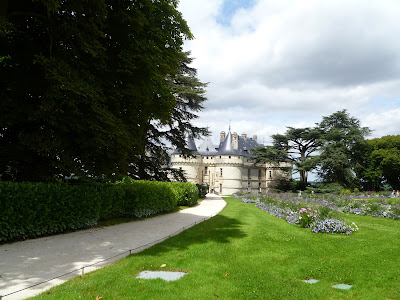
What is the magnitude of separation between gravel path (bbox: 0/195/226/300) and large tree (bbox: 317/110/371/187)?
29279 mm

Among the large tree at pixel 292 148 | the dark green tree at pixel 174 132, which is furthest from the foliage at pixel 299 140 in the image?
the dark green tree at pixel 174 132

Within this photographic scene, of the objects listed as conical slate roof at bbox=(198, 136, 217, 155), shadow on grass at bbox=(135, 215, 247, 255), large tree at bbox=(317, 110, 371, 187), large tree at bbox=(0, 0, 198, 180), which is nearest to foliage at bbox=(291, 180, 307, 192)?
large tree at bbox=(317, 110, 371, 187)

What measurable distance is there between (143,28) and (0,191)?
20.1 feet

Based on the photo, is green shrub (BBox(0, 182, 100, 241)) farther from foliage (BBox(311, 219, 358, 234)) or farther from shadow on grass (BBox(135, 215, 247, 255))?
foliage (BBox(311, 219, 358, 234))

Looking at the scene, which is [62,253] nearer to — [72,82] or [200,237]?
[200,237]

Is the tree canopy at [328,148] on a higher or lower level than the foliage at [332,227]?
higher

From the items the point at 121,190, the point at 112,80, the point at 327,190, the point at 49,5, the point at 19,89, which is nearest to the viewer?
the point at 49,5

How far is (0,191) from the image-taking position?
241 inches

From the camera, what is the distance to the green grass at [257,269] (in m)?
3.63

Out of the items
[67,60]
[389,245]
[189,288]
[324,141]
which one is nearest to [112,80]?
[67,60]

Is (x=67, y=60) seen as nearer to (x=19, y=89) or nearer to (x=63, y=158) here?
(x=19, y=89)

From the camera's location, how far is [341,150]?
33.1m

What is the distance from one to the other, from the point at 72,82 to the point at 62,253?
391 centimetres

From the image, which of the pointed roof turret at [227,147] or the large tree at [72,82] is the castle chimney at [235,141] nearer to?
the pointed roof turret at [227,147]
